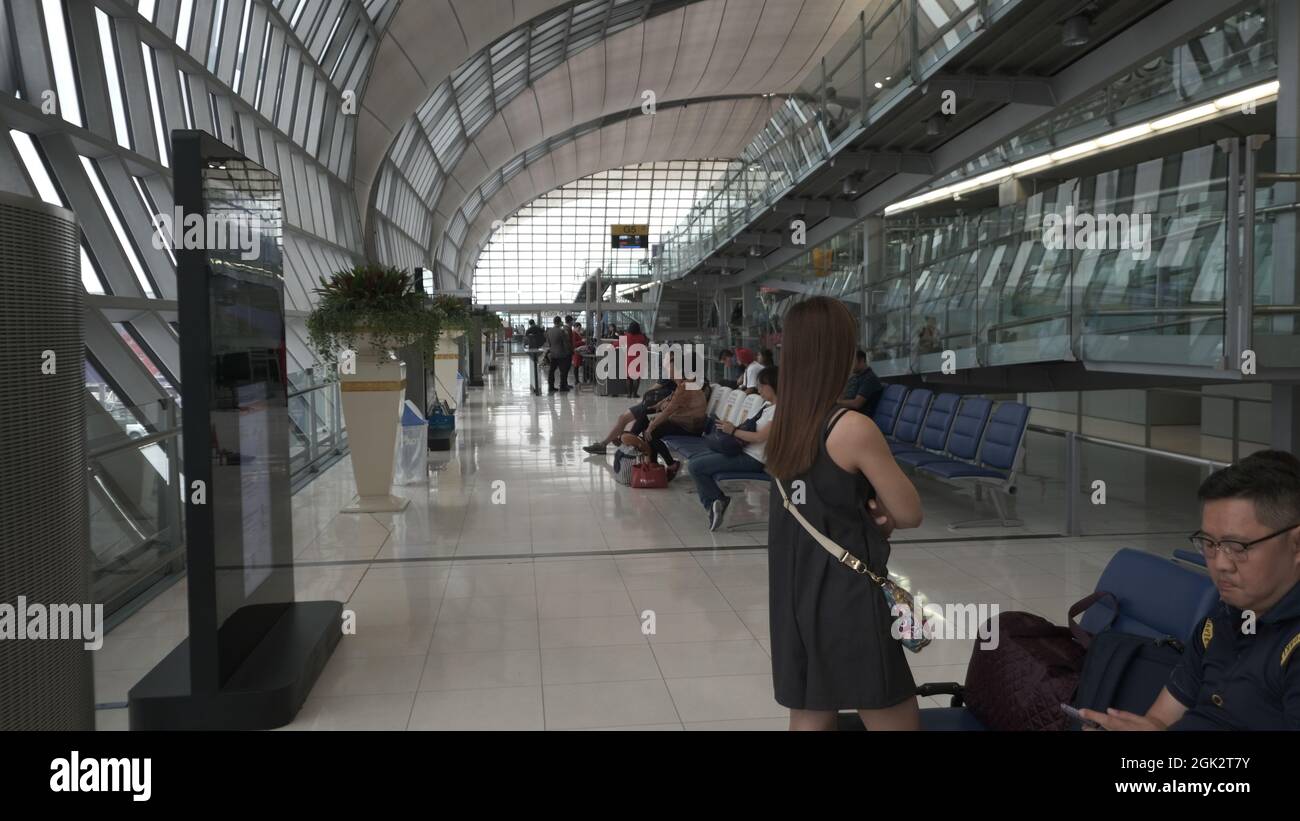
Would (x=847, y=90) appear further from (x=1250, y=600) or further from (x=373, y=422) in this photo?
(x=1250, y=600)

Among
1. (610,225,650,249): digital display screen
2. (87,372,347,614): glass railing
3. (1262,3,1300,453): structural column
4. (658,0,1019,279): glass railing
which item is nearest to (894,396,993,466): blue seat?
(1262,3,1300,453): structural column

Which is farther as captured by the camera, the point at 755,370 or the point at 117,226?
the point at 755,370

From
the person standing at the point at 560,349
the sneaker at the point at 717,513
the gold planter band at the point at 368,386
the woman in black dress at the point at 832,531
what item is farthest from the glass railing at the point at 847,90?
the woman in black dress at the point at 832,531

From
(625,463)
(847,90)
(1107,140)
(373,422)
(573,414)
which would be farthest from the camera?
(573,414)

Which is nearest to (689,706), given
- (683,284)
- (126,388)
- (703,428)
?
(126,388)

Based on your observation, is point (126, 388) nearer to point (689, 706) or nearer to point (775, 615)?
point (689, 706)

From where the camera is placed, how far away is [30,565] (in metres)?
2.33

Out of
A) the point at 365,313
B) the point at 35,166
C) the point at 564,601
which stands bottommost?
the point at 564,601

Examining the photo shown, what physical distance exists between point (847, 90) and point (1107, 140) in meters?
7.17

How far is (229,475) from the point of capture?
4051 millimetres

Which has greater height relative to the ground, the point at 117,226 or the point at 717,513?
the point at 117,226

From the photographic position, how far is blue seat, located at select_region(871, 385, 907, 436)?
10016mm

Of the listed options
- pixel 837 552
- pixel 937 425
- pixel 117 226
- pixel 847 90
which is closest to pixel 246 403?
pixel 837 552
